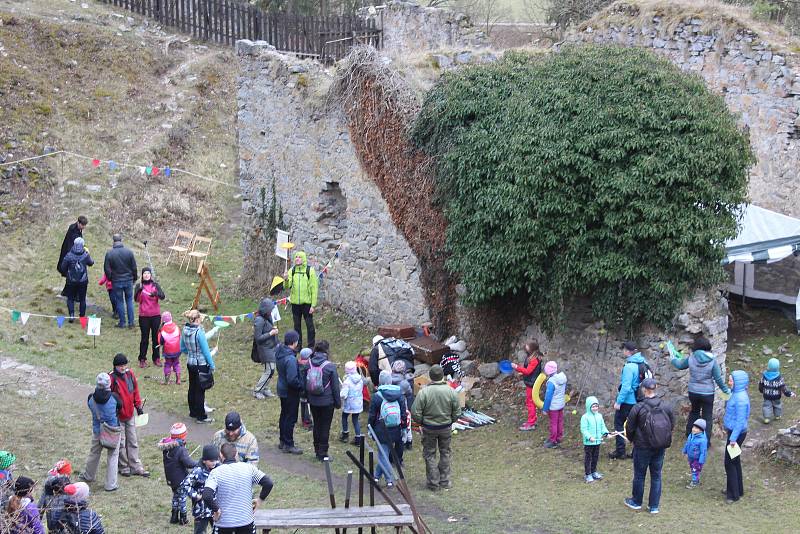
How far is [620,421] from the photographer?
1241 cm

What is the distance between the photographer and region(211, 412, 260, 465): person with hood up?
9766 millimetres

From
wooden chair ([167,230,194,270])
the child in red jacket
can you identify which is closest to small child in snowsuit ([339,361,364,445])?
the child in red jacket

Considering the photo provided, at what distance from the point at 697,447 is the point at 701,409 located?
1.31 m

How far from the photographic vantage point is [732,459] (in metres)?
11.0

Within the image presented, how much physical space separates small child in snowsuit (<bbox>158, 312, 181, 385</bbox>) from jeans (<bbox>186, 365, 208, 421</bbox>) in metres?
1.08

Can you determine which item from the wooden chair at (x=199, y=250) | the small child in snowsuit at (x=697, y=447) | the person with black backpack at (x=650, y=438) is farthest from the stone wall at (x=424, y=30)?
the person with black backpack at (x=650, y=438)

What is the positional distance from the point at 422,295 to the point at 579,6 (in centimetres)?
1532

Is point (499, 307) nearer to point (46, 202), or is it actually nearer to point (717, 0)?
point (717, 0)

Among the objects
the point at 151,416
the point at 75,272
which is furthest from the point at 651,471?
the point at 75,272

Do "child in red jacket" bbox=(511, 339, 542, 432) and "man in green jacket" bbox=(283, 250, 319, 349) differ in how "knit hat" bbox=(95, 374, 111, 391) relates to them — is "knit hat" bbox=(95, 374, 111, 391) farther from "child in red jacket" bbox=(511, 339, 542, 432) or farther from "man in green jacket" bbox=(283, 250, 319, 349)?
"child in red jacket" bbox=(511, 339, 542, 432)

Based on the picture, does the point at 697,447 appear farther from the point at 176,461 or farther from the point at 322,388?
the point at 176,461

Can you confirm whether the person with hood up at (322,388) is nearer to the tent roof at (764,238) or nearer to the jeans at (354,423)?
the jeans at (354,423)

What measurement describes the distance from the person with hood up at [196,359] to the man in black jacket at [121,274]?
3550 millimetres

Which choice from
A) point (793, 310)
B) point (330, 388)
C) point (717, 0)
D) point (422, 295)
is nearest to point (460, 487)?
point (330, 388)
